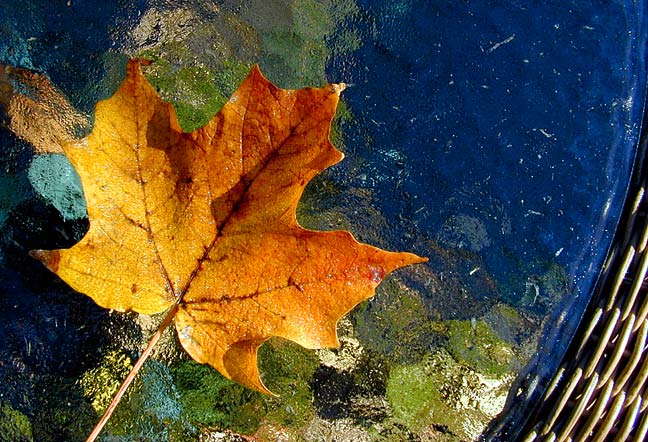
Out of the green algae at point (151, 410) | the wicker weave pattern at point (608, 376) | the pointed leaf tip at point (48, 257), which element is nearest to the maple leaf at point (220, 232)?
the pointed leaf tip at point (48, 257)

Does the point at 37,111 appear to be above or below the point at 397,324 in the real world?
above

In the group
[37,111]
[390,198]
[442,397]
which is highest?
[37,111]

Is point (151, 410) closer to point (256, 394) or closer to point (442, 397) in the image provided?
point (256, 394)

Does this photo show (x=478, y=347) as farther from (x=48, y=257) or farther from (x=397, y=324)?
(x=48, y=257)

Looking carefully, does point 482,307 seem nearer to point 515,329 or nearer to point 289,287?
point 515,329

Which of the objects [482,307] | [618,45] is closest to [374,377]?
[482,307]

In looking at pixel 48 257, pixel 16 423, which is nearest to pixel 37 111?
pixel 48 257

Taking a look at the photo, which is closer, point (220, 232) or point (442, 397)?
point (220, 232)

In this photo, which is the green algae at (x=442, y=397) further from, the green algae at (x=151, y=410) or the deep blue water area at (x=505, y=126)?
the green algae at (x=151, y=410)
